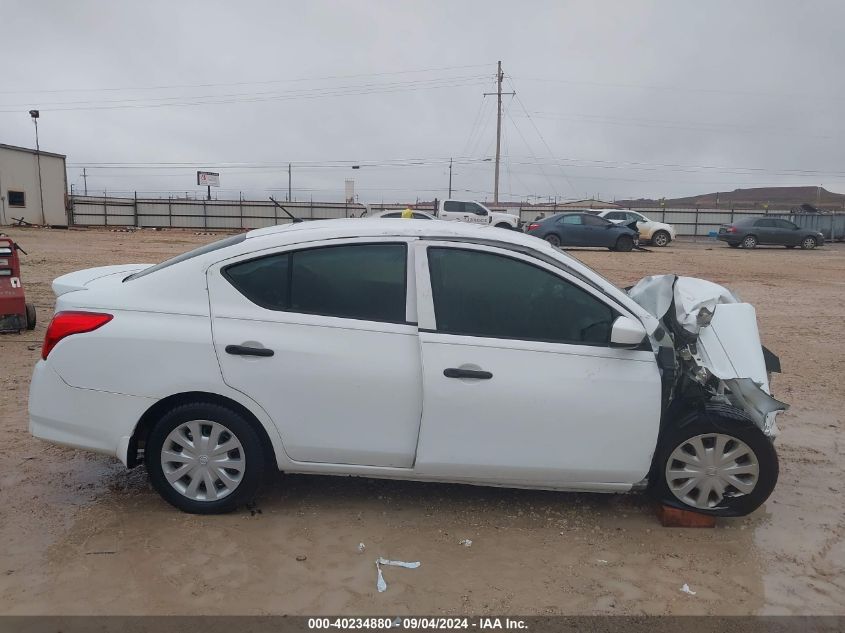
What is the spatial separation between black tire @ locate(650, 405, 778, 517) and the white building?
1522 inches

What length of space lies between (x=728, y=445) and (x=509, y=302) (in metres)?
1.44

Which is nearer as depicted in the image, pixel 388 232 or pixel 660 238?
pixel 388 232

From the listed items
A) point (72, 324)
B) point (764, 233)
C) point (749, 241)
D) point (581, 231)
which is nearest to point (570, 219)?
point (581, 231)

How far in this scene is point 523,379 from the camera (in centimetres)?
337

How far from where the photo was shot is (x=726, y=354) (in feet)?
12.7

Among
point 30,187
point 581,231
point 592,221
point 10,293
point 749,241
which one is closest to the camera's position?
point 10,293

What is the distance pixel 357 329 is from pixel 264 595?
1332 millimetres

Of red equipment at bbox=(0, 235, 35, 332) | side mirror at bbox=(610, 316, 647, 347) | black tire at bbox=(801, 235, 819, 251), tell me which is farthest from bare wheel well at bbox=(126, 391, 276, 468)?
black tire at bbox=(801, 235, 819, 251)

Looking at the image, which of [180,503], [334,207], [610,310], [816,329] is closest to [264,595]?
[180,503]

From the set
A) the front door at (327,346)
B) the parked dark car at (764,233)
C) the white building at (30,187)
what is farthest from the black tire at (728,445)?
the white building at (30,187)

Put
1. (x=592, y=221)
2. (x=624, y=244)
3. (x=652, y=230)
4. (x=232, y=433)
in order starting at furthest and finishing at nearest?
(x=652, y=230), (x=624, y=244), (x=592, y=221), (x=232, y=433)

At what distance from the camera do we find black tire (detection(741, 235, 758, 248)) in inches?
1090

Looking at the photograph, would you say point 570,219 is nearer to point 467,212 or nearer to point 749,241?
point 467,212

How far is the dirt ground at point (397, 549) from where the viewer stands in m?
2.95
